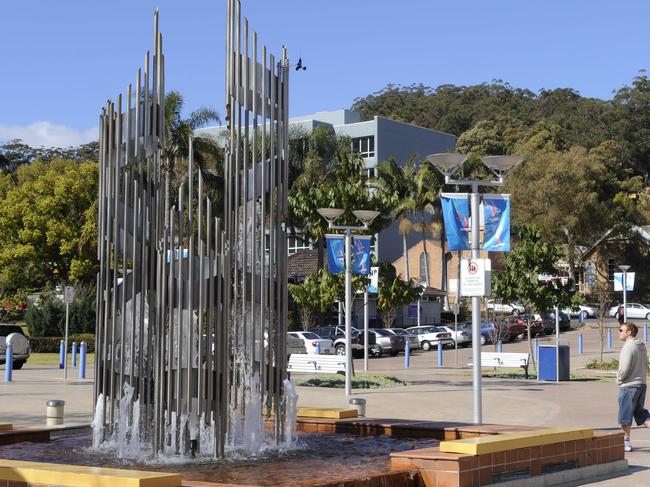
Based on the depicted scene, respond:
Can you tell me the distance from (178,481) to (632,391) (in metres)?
7.75

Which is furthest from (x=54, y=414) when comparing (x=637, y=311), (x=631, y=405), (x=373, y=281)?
(x=637, y=311)

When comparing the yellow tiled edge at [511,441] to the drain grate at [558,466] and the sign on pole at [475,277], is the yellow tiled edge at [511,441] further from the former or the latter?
the sign on pole at [475,277]

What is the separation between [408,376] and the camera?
107ft

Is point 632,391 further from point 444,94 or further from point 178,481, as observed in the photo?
point 444,94

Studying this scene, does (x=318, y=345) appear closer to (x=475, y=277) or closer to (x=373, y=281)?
(x=373, y=281)

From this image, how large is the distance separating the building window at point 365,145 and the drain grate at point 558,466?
64.7 m

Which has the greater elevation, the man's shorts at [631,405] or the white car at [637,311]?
the white car at [637,311]

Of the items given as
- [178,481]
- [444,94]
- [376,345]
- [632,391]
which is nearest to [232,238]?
[178,481]

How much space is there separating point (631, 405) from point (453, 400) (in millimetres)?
10187

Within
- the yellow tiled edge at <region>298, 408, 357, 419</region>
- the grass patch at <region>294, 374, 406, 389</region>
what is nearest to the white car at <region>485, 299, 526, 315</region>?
the grass patch at <region>294, 374, 406, 389</region>

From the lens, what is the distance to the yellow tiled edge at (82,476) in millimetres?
7980

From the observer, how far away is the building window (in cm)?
7581

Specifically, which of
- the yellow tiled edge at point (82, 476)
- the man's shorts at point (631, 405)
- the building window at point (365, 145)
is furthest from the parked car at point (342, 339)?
the yellow tiled edge at point (82, 476)

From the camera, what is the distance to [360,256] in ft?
84.8
